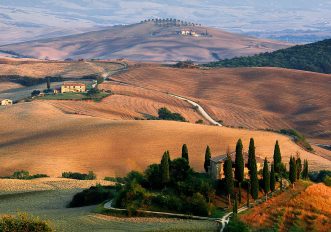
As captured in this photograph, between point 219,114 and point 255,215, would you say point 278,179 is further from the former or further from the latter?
point 219,114

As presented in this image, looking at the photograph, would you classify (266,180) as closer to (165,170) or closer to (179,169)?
(179,169)

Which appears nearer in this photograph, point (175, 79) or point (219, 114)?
point (219, 114)

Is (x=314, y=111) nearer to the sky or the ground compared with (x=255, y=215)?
nearer to the ground

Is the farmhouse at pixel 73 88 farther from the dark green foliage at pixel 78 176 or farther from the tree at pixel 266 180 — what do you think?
the tree at pixel 266 180

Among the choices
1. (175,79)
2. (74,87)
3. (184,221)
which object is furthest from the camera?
(175,79)

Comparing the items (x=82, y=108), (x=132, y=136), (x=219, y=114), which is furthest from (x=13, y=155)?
(x=219, y=114)

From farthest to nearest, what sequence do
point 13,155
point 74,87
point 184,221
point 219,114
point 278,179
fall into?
point 74,87 → point 219,114 → point 13,155 → point 278,179 → point 184,221

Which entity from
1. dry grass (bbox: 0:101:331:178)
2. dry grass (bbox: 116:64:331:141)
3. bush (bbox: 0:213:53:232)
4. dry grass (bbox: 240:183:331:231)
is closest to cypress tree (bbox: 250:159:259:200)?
dry grass (bbox: 240:183:331:231)
